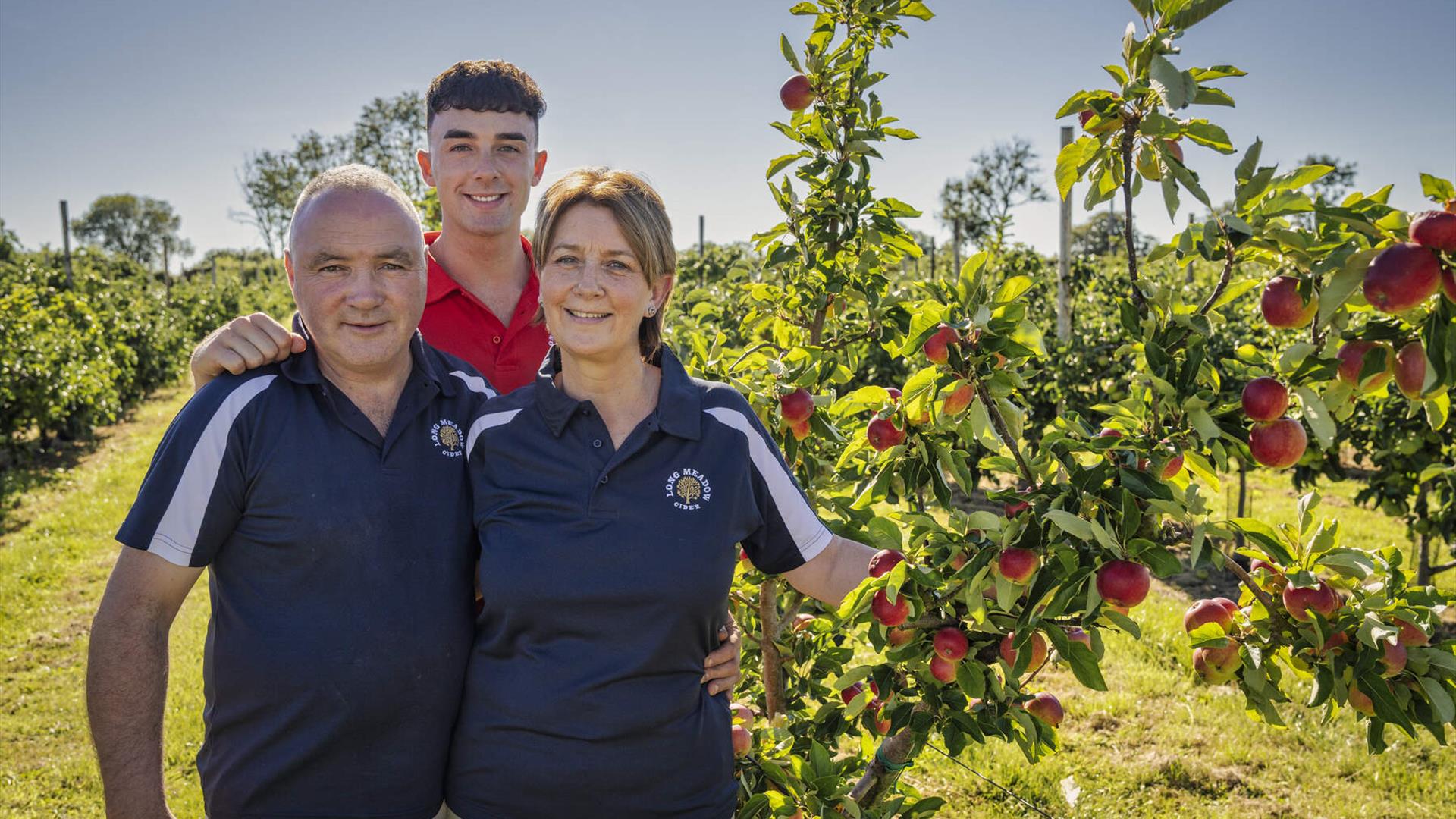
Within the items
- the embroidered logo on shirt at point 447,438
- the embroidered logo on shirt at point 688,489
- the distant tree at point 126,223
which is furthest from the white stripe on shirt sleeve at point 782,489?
the distant tree at point 126,223

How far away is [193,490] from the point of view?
1466mm

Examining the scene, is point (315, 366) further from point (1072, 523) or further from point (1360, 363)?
point (1360, 363)

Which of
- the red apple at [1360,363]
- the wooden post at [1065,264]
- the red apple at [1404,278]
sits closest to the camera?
the red apple at [1404,278]

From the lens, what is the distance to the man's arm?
4.80 ft

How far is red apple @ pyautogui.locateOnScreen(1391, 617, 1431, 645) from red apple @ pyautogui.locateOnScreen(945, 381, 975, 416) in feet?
2.47

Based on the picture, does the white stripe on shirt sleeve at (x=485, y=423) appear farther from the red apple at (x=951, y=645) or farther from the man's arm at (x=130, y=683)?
the red apple at (x=951, y=645)

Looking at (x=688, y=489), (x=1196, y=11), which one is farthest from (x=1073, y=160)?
(x=688, y=489)

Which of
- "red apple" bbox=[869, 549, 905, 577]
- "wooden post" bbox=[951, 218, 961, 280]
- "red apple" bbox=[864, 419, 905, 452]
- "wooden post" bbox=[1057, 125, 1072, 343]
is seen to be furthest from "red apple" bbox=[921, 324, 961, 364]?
"wooden post" bbox=[951, 218, 961, 280]

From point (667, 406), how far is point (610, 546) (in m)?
0.28

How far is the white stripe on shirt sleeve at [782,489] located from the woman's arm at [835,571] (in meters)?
0.03

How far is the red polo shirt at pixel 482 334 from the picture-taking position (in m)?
2.27

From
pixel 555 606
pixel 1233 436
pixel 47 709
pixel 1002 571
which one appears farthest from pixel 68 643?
pixel 1233 436

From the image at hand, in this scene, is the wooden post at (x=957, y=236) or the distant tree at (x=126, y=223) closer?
the wooden post at (x=957, y=236)

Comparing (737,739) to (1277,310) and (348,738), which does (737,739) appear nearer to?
(348,738)
